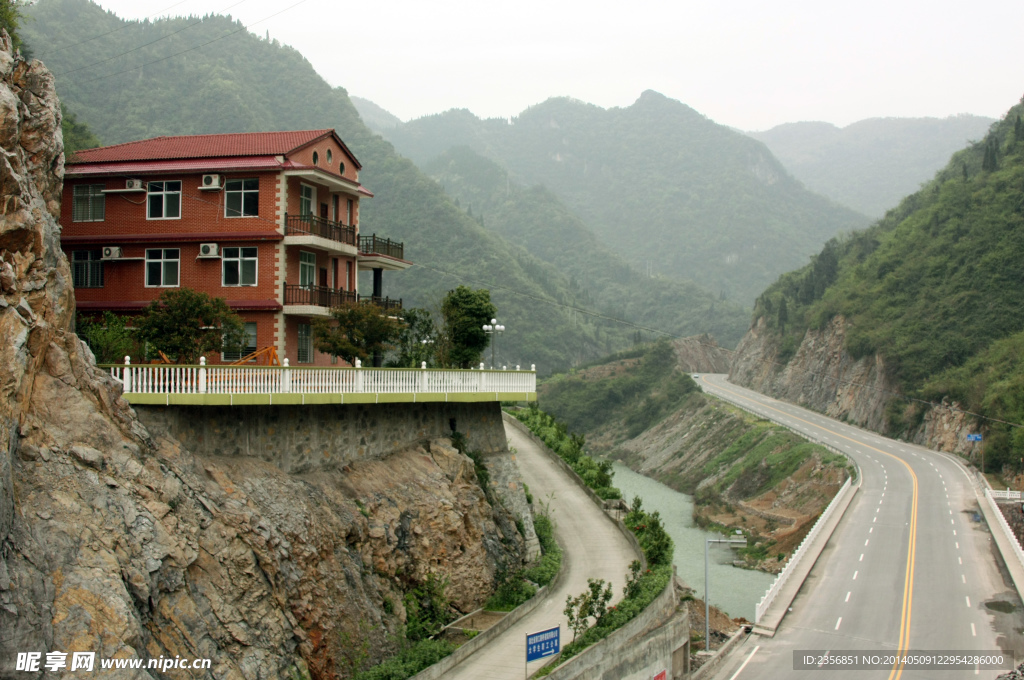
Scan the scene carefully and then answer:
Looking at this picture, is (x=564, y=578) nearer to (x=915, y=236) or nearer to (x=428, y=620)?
(x=428, y=620)

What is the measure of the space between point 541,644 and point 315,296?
13293mm

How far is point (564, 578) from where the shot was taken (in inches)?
1047

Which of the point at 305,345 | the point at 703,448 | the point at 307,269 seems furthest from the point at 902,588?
the point at 703,448

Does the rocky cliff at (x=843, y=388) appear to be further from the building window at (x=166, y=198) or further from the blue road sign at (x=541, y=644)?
the building window at (x=166, y=198)

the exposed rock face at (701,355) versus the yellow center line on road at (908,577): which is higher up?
the exposed rock face at (701,355)

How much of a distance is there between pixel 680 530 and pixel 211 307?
4980 cm

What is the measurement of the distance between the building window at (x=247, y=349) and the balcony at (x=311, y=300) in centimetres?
109

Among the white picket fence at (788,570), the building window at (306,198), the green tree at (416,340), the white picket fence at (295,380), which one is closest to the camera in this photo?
the white picket fence at (295,380)

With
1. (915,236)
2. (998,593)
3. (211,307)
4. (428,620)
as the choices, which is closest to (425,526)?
(428,620)

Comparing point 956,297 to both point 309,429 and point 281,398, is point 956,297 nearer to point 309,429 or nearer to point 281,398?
point 309,429

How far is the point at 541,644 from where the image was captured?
17.9 m

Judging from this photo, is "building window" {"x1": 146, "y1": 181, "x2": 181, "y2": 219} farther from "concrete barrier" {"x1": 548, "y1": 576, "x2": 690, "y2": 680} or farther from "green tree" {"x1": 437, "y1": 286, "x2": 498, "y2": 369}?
"concrete barrier" {"x1": 548, "y1": 576, "x2": 690, "y2": 680}

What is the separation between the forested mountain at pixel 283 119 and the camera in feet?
424

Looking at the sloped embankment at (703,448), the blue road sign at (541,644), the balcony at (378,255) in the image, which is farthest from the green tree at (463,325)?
the sloped embankment at (703,448)
